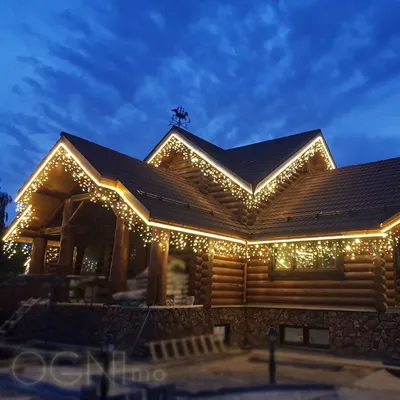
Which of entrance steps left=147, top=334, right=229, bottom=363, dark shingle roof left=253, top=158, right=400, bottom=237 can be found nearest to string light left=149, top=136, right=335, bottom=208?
dark shingle roof left=253, top=158, right=400, bottom=237

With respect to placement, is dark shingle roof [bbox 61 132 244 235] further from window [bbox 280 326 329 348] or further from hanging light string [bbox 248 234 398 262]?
window [bbox 280 326 329 348]

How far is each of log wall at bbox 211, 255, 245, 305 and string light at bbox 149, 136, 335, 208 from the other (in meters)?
2.59

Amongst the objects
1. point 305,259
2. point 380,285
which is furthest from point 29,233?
point 380,285

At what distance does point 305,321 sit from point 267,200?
18.0 ft

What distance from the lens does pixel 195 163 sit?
18.7 meters

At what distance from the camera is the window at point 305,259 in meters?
14.2

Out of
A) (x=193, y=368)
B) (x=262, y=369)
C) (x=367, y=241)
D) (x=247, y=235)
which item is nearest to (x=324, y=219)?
(x=367, y=241)

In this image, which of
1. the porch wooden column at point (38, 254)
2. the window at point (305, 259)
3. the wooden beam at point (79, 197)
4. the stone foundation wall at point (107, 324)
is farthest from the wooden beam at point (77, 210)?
the window at point (305, 259)

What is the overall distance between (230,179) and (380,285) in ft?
22.8

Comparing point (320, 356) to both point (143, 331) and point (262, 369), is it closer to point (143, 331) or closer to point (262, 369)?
point (262, 369)

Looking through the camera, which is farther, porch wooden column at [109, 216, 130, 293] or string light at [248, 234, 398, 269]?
porch wooden column at [109, 216, 130, 293]

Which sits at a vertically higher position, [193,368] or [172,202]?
[172,202]

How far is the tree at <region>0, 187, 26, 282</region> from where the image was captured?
23.2 meters

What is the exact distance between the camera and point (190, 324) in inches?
509
